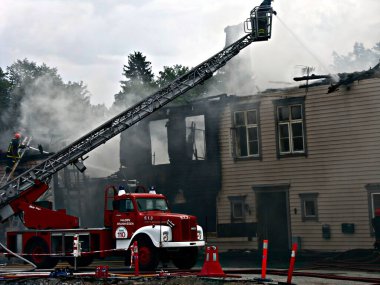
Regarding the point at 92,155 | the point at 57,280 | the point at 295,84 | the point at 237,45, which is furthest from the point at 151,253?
the point at 92,155

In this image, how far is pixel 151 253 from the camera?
1889 centimetres

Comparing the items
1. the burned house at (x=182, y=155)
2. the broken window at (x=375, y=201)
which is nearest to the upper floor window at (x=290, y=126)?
the burned house at (x=182, y=155)

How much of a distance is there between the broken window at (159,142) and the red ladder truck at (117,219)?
355 inches

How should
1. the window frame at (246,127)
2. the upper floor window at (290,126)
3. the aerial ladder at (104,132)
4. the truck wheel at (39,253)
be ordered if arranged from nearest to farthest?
1. the truck wheel at (39,253)
2. the aerial ladder at (104,132)
3. the upper floor window at (290,126)
4. the window frame at (246,127)

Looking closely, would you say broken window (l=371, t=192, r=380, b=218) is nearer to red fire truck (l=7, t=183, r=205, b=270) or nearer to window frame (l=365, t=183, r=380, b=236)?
window frame (l=365, t=183, r=380, b=236)

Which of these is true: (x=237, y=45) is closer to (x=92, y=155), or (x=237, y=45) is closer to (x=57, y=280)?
(x=57, y=280)

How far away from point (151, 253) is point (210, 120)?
A: 1207 centimetres

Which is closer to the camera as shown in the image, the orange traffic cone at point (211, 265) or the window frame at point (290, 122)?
the orange traffic cone at point (211, 265)

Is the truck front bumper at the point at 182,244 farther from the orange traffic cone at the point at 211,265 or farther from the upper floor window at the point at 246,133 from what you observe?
the upper floor window at the point at 246,133

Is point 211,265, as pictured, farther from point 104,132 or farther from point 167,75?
point 167,75

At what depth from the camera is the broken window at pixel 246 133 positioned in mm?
29062

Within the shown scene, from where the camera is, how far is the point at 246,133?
29234mm

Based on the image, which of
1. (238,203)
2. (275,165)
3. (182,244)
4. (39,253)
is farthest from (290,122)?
(39,253)

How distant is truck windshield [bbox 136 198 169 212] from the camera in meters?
20.1
